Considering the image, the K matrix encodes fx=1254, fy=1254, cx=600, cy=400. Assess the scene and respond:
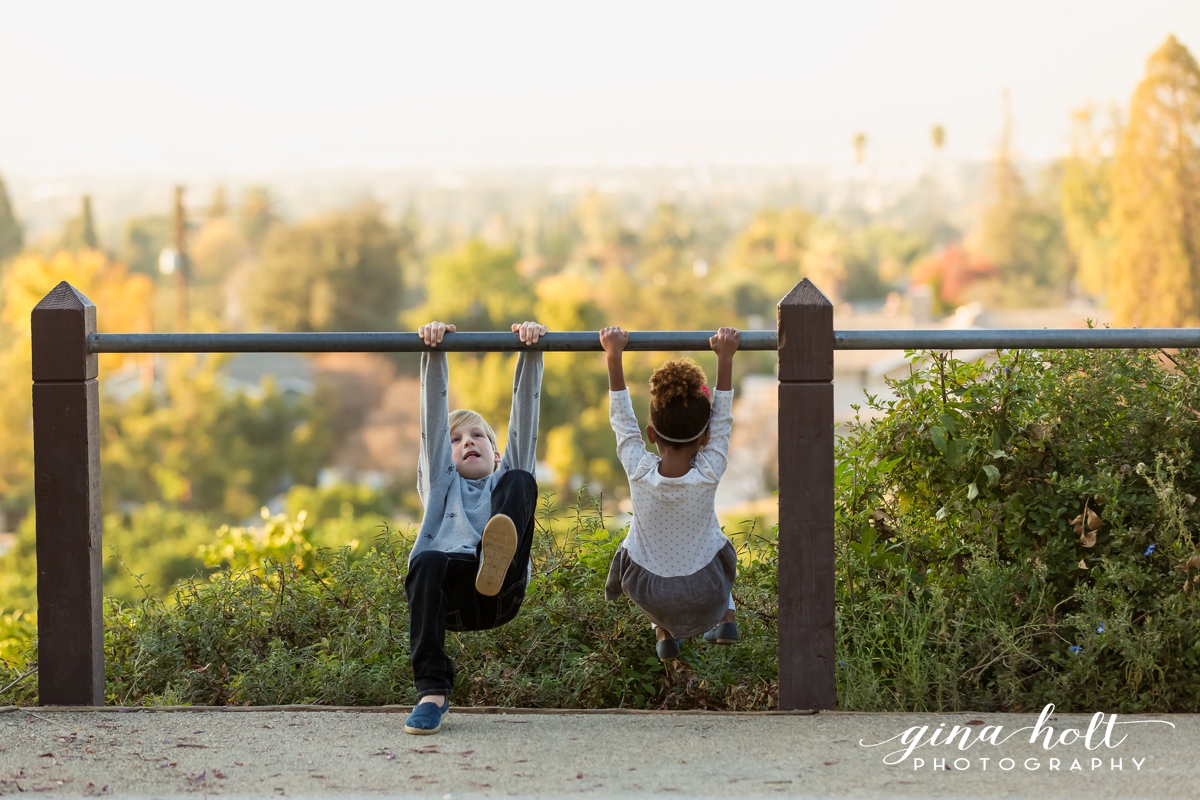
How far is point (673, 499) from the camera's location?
→ 3.64m

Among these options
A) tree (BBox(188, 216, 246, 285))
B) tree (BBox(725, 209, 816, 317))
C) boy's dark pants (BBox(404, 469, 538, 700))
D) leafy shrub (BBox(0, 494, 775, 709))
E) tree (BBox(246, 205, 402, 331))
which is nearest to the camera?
boy's dark pants (BBox(404, 469, 538, 700))

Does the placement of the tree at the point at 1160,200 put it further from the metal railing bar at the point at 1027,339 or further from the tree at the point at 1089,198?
the metal railing bar at the point at 1027,339

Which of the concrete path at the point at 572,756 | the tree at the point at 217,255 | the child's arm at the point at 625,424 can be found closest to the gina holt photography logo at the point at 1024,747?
the concrete path at the point at 572,756

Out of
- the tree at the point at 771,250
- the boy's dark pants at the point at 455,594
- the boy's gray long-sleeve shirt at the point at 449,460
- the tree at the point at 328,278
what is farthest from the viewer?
the tree at the point at 771,250

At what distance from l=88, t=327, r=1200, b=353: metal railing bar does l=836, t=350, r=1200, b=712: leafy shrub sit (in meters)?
0.49

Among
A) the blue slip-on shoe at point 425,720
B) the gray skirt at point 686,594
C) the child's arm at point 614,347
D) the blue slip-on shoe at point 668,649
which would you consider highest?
the child's arm at point 614,347

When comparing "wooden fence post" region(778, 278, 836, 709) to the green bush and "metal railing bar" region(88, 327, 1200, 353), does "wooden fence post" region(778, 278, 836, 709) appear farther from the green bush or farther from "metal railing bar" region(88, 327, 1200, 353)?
the green bush

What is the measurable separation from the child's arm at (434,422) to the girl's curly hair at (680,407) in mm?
630

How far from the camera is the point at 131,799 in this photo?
3.07 m

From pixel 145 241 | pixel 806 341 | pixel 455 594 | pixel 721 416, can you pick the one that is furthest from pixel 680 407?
pixel 145 241

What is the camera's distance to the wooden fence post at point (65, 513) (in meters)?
3.79

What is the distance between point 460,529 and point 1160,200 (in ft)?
191

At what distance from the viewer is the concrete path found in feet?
10.2

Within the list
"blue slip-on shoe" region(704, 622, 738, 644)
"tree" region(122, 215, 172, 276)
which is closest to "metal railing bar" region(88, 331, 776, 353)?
"blue slip-on shoe" region(704, 622, 738, 644)
